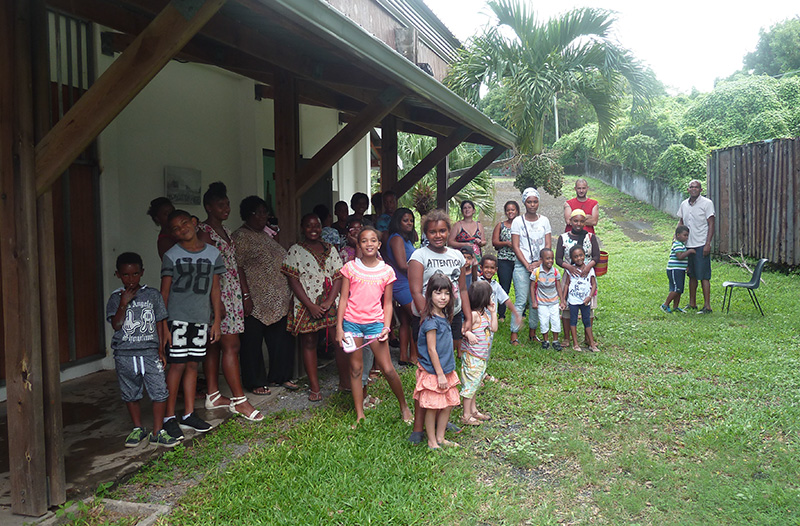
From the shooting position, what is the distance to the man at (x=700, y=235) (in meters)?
8.59

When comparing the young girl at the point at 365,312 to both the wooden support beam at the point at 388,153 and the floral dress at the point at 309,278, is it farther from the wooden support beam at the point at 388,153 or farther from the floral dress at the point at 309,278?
the wooden support beam at the point at 388,153

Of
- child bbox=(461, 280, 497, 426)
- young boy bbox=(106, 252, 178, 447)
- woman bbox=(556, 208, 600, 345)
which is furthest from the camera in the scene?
woman bbox=(556, 208, 600, 345)

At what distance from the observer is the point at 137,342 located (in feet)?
12.9

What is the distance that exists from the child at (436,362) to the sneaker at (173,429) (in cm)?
165

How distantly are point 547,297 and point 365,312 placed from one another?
120 inches

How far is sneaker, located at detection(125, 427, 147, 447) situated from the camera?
13.2ft

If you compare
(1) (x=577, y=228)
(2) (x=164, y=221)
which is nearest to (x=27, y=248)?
(2) (x=164, y=221)

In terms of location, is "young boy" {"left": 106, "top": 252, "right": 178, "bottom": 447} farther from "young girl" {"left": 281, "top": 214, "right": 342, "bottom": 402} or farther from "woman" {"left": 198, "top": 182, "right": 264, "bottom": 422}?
"young girl" {"left": 281, "top": 214, "right": 342, "bottom": 402}

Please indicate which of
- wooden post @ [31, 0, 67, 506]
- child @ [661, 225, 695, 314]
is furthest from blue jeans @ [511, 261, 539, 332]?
wooden post @ [31, 0, 67, 506]

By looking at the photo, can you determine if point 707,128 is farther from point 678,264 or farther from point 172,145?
point 172,145

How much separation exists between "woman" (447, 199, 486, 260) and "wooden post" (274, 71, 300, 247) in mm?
2326

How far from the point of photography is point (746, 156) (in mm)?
12922

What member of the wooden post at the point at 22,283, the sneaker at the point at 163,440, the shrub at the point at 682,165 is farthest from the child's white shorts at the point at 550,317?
the shrub at the point at 682,165

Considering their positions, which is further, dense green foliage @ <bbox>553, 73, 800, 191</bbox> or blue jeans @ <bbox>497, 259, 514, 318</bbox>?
dense green foliage @ <bbox>553, 73, 800, 191</bbox>
